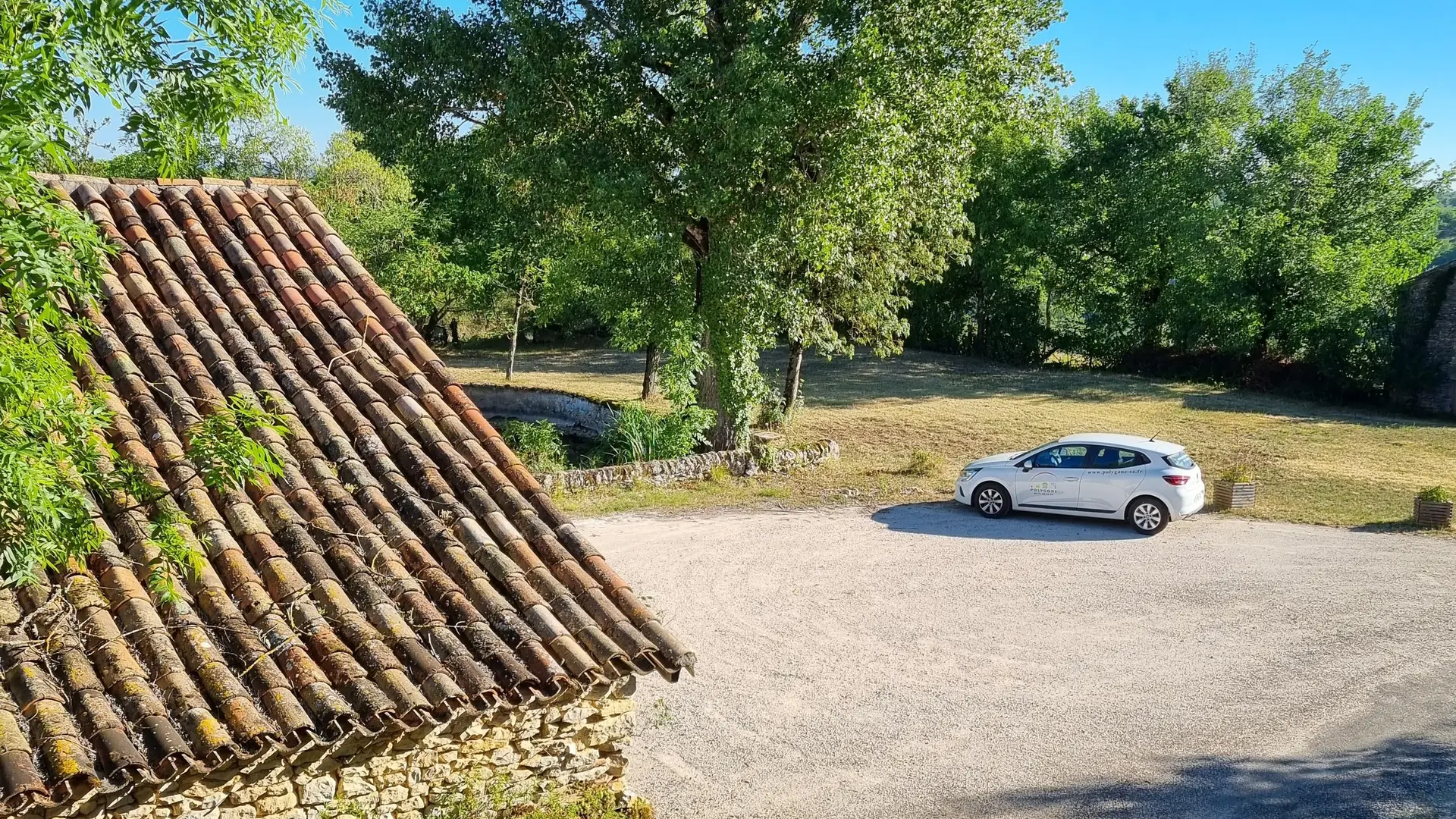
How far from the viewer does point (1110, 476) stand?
16.2 metres

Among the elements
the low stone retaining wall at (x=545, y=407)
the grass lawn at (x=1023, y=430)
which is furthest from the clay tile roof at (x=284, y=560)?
the low stone retaining wall at (x=545, y=407)

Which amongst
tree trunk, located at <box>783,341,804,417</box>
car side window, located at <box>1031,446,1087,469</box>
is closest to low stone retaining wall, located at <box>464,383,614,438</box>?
tree trunk, located at <box>783,341,804,417</box>

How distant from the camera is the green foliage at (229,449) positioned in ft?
17.1

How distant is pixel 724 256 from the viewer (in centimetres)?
1883

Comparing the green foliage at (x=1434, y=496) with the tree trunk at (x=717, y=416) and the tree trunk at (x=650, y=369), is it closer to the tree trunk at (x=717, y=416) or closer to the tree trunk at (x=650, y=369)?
the tree trunk at (x=717, y=416)

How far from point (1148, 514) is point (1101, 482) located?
897 mm

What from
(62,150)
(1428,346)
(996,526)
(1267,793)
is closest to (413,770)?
(62,150)

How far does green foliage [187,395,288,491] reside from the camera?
5.21m

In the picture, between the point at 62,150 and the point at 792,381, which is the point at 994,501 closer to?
the point at 792,381

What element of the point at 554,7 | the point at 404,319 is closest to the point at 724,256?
the point at 554,7

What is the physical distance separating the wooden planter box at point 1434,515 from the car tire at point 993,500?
6.76m

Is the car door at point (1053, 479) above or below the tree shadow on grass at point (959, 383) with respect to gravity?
below

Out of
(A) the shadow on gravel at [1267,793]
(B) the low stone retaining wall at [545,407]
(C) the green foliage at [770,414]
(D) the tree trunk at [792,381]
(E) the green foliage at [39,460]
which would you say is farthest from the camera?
→ (D) the tree trunk at [792,381]

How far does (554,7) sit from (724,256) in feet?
18.3
